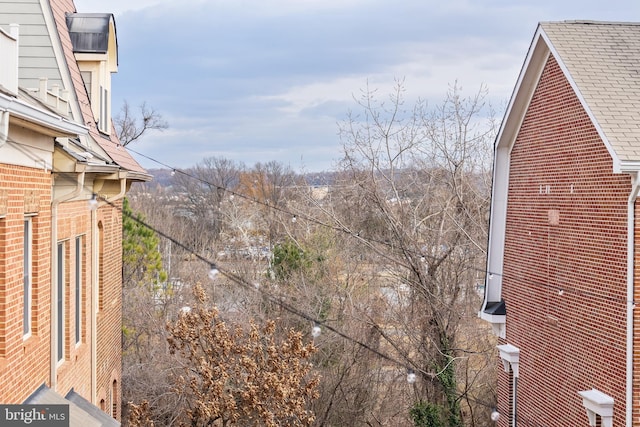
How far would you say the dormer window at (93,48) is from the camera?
13.8 metres

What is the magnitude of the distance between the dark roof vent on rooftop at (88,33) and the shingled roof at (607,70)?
7831 millimetres

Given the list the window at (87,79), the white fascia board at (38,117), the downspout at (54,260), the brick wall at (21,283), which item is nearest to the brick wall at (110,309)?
the window at (87,79)

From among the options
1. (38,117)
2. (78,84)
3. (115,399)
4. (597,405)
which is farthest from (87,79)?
(597,405)

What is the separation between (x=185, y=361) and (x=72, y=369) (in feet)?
56.9

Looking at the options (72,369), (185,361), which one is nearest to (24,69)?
(72,369)

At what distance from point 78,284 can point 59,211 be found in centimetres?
258

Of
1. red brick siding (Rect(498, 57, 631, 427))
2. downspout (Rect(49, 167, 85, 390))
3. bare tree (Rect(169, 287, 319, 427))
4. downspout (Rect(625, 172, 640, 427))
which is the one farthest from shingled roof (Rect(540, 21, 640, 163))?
bare tree (Rect(169, 287, 319, 427))

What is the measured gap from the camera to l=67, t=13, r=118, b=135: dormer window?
13.8 meters

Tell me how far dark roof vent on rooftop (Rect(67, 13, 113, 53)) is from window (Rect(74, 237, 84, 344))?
12.5ft

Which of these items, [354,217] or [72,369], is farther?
[354,217]

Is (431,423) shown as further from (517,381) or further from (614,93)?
(614,93)

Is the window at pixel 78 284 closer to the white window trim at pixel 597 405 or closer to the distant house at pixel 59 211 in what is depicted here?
the distant house at pixel 59 211

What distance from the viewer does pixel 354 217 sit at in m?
33.3

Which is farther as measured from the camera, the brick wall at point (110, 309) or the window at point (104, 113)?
the window at point (104, 113)
